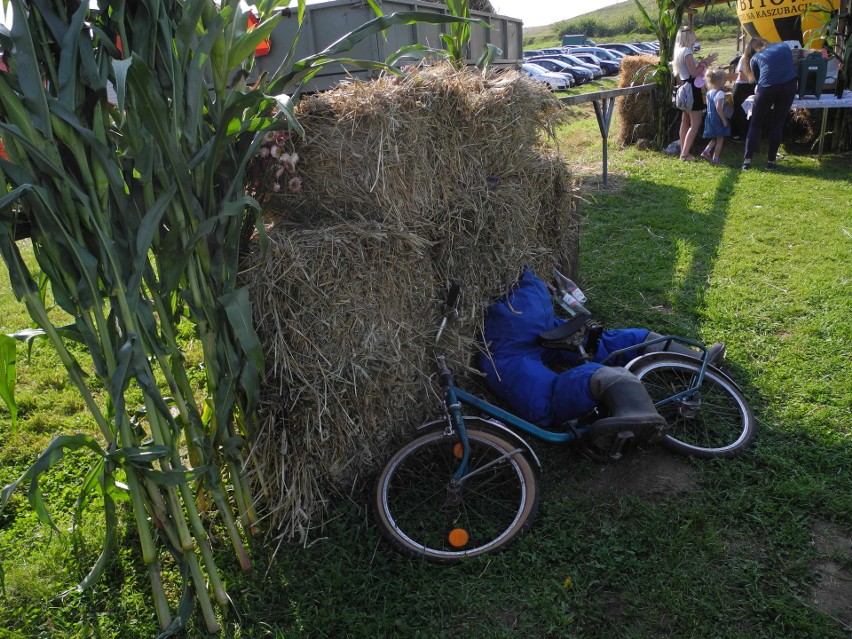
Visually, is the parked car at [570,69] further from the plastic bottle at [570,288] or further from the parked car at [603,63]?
the plastic bottle at [570,288]

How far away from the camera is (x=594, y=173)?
9.85 m

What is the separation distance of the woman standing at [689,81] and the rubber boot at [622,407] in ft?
27.9

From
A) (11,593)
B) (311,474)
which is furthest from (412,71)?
(11,593)

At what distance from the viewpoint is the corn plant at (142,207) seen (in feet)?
6.59

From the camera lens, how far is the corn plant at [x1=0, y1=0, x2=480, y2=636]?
2010 millimetres

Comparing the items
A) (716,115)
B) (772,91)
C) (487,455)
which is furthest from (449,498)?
(716,115)

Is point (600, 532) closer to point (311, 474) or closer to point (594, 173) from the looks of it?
point (311, 474)

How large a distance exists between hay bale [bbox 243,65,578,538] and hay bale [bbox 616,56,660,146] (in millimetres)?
9044

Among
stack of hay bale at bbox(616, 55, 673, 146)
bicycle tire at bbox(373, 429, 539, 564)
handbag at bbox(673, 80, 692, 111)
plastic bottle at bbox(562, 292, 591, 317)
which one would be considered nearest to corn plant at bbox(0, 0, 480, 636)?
bicycle tire at bbox(373, 429, 539, 564)

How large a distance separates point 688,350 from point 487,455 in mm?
1566

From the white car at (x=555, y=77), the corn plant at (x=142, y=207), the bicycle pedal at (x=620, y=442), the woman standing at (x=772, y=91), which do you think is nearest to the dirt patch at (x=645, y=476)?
the bicycle pedal at (x=620, y=442)

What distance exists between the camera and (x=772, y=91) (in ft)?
30.3

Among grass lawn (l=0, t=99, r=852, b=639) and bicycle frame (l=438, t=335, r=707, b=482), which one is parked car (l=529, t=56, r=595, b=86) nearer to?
grass lawn (l=0, t=99, r=852, b=639)

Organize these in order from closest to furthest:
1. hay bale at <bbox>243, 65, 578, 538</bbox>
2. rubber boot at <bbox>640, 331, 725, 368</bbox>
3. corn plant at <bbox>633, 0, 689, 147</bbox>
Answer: hay bale at <bbox>243, 65, 578, 538</bbox>, rubber boot at <bbox>640, 331, 725, 368</bbox>, corn plant at <bbox>633, 0, 689, 147</bbox>
